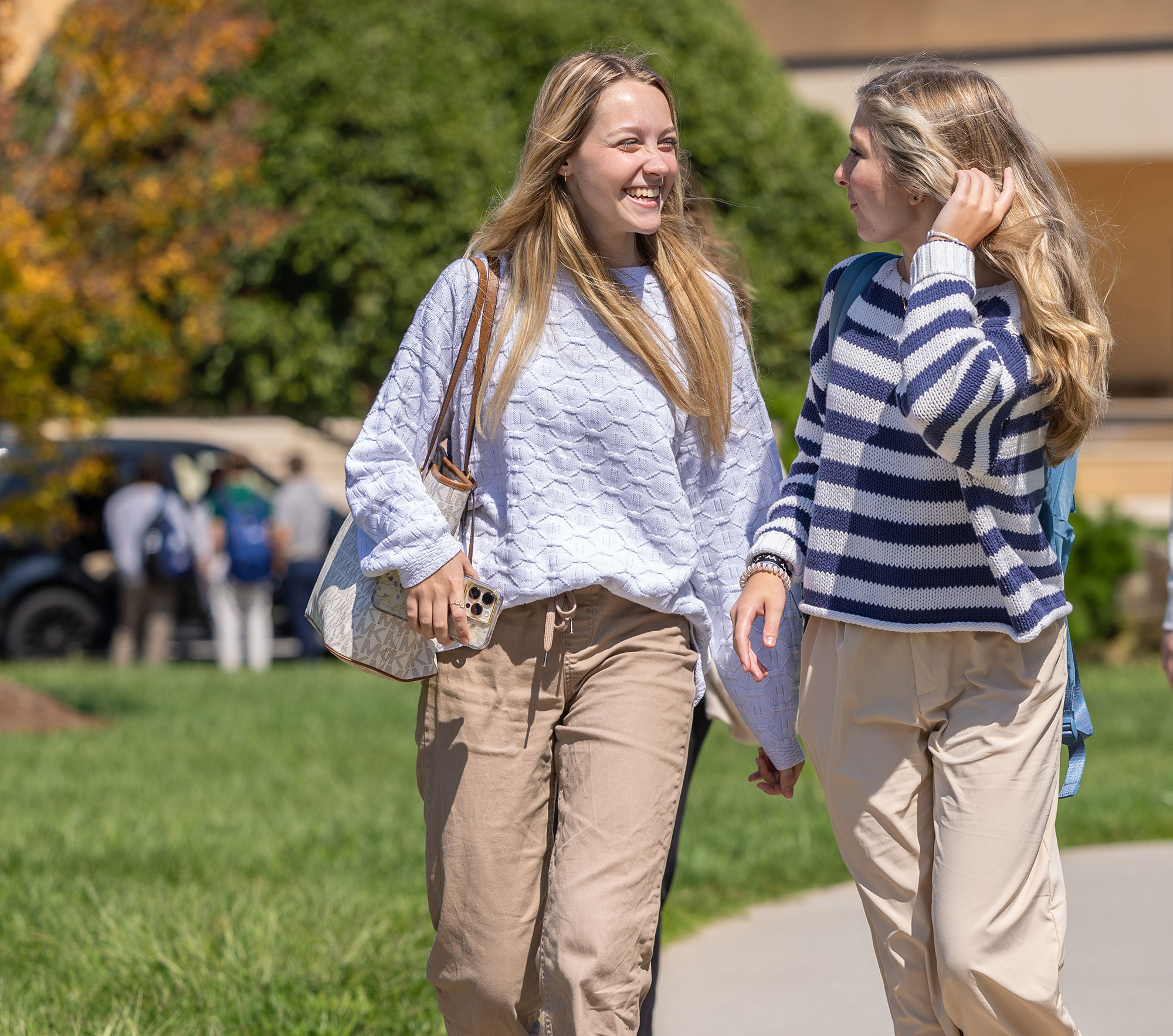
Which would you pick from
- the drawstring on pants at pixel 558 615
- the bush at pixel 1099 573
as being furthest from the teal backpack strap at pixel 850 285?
the bush at pixel 1099 573

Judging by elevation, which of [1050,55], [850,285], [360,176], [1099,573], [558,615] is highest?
[1050,55]

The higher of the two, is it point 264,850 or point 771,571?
point 771,571

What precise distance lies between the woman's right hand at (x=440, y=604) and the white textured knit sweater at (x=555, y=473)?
0.02m

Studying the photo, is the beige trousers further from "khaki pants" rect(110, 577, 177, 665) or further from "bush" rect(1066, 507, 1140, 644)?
"khaki pants" rect(110, 577, 177, 665)

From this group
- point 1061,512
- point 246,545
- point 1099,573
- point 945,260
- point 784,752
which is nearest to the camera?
point 945,260

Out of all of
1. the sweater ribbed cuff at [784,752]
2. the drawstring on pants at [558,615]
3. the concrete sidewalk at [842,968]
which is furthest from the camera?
the concrete sidewalk at [842,968]

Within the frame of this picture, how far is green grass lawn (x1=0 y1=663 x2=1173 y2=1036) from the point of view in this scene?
3873 mm

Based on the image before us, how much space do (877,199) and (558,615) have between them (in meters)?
0.92

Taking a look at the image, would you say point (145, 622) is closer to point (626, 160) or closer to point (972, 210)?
point (626, 160)

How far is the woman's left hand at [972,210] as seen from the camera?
2.54 metres

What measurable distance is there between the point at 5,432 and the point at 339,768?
362cm

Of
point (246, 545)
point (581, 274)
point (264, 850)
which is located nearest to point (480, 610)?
point (581, 274)

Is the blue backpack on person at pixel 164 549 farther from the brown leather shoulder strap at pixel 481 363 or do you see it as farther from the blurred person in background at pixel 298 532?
the brown leather shoulder strap at pixel 481 363

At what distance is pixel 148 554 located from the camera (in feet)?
39.3
